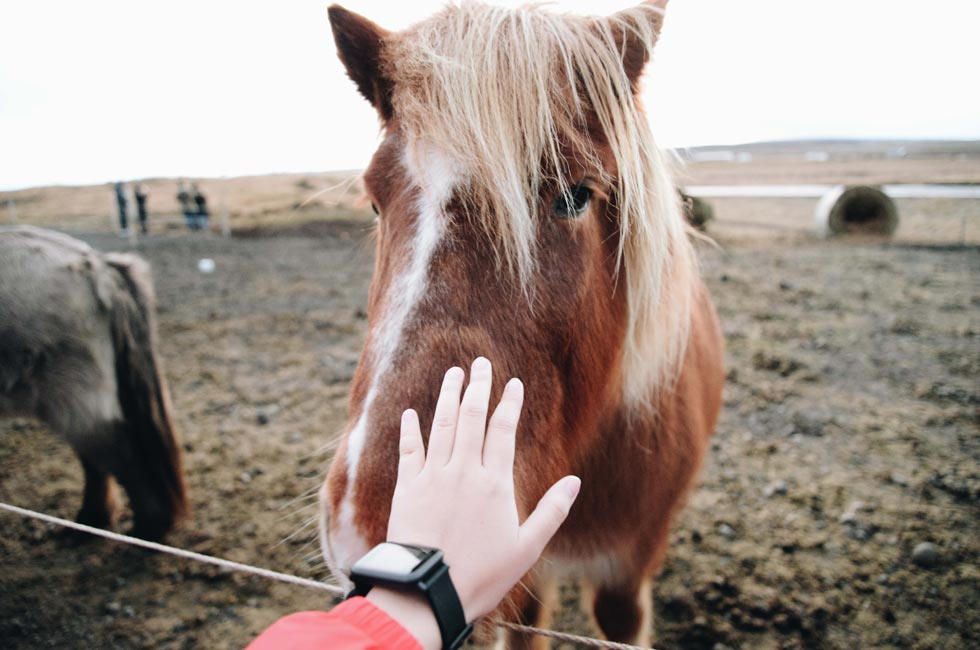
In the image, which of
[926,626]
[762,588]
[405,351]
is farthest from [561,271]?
[926,626]

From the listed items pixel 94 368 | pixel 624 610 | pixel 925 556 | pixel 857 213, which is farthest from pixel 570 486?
pixel 857 213

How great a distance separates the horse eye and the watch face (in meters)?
0.92

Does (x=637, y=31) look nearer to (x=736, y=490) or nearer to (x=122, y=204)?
(x=736, y=490)

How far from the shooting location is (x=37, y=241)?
3752 mm

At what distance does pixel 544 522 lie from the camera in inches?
34.9

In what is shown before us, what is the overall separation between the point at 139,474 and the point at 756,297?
7.99 meters

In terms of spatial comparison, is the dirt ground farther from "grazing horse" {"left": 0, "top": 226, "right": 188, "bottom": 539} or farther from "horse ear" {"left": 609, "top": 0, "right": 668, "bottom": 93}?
"horse ear" {"left": 609, "top": 0, "right": 668, "bottom": 93}

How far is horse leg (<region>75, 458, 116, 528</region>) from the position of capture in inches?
152

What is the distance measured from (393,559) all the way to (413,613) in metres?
0.08

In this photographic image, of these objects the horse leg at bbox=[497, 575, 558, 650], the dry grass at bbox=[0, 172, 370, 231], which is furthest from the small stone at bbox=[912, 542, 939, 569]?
the dry grass at bbox=[0, 172, 370, 231]

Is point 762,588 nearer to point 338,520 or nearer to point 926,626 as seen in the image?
point 926,626

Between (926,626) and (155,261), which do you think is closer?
(926,626)

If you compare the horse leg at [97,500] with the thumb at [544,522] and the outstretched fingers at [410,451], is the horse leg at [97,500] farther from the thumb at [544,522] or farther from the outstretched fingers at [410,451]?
the thumb at [544,522]

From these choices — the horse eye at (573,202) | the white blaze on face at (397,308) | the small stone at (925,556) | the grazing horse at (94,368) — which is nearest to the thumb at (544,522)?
the white blaze on face at (397,308)
